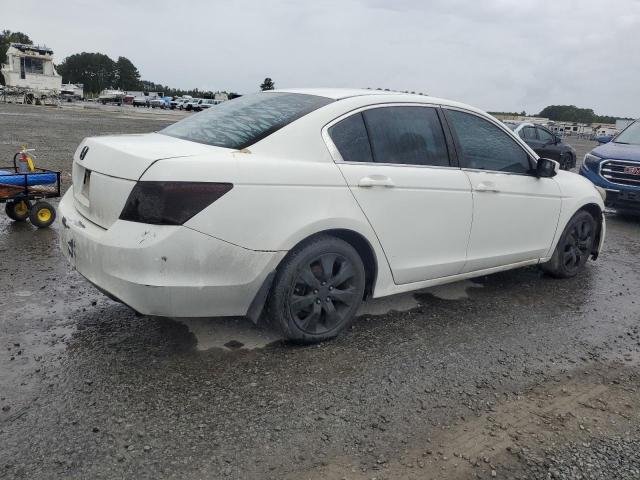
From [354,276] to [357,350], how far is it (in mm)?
483

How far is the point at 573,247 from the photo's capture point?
5457 mm

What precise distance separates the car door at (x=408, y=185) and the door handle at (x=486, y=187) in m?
0.11

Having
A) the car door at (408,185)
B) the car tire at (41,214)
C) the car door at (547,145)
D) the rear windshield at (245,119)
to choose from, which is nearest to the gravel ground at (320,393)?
the car door at (408,185)

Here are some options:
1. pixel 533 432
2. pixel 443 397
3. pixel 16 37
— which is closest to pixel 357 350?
pixel 443 397

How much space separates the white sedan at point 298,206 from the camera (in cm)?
300

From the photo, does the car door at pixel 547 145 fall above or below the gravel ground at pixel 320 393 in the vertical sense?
above

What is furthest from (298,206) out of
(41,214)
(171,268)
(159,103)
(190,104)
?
(159,103)

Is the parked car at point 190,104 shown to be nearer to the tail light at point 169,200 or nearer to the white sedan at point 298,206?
the white sedan at point 298,206

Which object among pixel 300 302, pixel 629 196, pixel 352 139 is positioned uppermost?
pixel 352 139

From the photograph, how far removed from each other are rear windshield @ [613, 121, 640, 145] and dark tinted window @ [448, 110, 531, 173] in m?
6.52

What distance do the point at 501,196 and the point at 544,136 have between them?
15494mm

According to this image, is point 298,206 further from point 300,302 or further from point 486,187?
point 486,187

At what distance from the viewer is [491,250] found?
4.51 meters

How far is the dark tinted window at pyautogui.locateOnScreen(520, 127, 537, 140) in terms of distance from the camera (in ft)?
58.1
